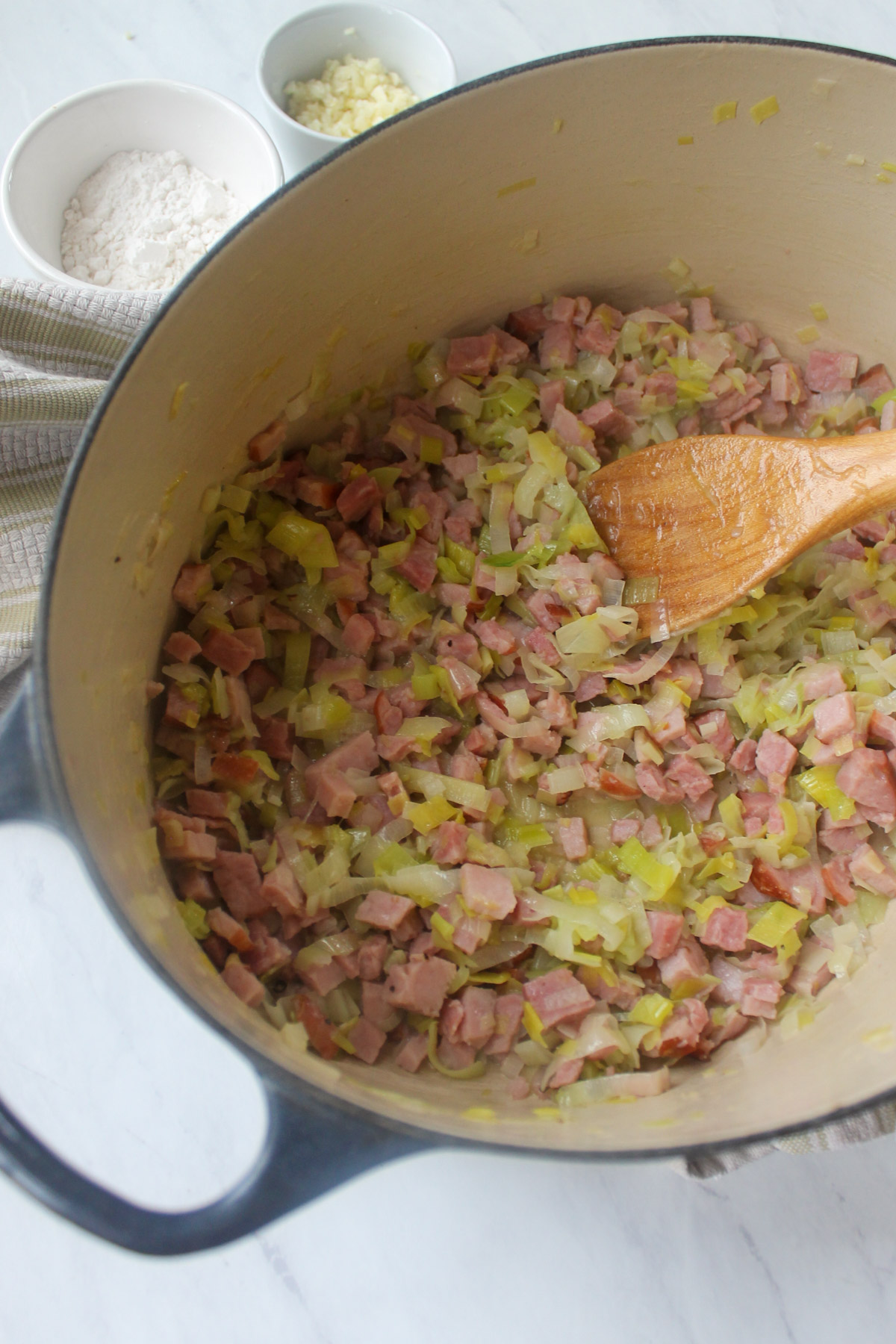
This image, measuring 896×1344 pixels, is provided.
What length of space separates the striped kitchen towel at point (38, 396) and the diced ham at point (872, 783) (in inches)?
49.5

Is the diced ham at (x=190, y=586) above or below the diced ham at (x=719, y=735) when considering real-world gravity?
A: above

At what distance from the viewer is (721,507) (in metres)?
1.59

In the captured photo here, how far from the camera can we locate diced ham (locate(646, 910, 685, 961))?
4.62 feet

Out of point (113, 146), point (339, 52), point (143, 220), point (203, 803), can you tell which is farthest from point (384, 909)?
point (339, 52)

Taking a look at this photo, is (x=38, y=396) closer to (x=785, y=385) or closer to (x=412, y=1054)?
(x=412, y=1054)

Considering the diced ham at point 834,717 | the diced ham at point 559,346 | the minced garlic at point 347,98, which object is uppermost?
the minced garlic at point 347,98

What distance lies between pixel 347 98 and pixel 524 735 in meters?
1.36

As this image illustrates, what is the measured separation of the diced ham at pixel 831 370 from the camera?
1.75m

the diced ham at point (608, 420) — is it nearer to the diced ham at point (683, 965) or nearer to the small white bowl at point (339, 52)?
the small white bowl at point (339, 52)

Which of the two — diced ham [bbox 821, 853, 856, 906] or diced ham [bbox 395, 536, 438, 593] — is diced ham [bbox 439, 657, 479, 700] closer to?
diced ham [bbox 395, 536, 438, 593]

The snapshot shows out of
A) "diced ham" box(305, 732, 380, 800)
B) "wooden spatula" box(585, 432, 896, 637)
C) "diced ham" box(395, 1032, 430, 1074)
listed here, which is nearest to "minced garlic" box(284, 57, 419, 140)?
"wooden spatula" box(585, 432, 896, 637)

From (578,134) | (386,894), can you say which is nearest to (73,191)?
(578,134)

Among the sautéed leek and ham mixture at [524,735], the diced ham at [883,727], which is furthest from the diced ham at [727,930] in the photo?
the diced ham at [883,727]

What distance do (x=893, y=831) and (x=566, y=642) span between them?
1.93 feet
